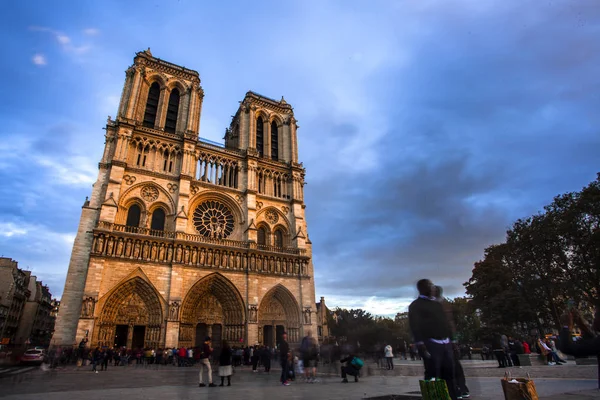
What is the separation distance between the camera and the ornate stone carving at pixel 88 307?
1864 cm

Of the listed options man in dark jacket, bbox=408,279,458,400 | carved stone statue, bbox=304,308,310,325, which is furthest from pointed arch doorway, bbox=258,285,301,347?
man in dark jacket, bbox=408,279,458,400

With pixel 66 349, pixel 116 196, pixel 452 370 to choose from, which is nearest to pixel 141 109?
pixel 116 196

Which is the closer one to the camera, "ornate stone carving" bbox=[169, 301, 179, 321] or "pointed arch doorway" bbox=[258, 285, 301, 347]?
"ornate stone carving" bbox=[169, 301, 179, 321]

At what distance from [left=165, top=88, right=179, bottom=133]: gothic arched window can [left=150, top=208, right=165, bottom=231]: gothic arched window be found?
806 centimetres

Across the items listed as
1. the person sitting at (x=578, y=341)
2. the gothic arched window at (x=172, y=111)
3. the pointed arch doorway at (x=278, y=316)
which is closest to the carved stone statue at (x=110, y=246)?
the pointed arch doorway at (x=278, y=316)

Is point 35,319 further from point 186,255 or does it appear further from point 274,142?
point 274,142

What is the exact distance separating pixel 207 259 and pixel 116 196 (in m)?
7.32

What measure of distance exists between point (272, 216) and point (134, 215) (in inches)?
422

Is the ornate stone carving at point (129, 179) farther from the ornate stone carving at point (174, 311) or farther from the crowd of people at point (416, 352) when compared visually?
the crowd of people at point (416, 352)

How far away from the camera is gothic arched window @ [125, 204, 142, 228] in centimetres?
2355

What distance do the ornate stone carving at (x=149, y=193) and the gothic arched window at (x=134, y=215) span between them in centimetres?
89

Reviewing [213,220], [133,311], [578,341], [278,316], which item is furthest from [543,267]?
[133,311]

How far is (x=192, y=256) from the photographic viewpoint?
2312cm

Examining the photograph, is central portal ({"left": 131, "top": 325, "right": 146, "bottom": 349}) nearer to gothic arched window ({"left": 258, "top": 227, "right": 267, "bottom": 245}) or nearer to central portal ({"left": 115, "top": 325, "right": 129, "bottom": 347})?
central portal ({"left": 115, "top": 325, "right": 129, "bottom": 347})
